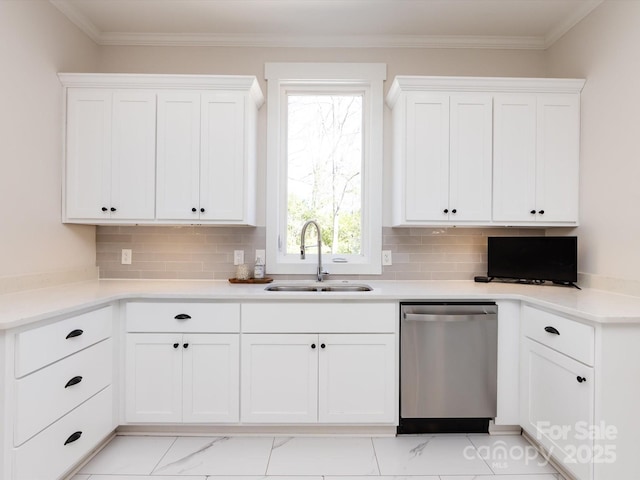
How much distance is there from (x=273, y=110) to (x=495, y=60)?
1743mm

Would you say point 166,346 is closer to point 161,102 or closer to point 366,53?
point 161,102

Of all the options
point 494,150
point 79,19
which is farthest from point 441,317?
point 79,19

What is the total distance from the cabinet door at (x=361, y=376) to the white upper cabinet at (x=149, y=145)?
1.25 m

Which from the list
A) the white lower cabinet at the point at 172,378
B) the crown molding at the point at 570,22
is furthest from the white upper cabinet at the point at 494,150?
the white lower cabinet at the point at 172,378

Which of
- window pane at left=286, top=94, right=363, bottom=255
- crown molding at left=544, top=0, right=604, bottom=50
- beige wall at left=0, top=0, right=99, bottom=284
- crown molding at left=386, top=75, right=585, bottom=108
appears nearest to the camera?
beige wall at left=0, top=0, right=99, bottom=284

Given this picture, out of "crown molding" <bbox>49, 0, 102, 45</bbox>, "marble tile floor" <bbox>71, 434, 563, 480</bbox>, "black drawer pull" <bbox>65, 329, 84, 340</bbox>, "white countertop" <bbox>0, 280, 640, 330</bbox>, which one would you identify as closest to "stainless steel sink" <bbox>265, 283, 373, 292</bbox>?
"white countertop" <bbox>0, 280, 640, 330</bbox>

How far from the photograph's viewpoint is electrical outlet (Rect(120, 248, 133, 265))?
292 cm

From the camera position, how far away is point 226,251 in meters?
2.94

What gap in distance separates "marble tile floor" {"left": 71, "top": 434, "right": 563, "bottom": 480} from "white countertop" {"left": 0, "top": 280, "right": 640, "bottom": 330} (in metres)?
0.85

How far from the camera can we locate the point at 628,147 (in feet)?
7.40

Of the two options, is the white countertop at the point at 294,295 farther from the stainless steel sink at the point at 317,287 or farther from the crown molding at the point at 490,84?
the crown molding at the point at 490,84

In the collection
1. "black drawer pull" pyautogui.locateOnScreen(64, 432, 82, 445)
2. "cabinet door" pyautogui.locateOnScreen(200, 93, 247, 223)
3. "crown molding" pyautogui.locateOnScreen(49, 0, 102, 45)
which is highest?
"crown molding" pyautogui.locateOnScreen(49, 0, 102, 45)

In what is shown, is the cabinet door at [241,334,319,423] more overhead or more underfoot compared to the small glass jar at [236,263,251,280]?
more underfoot

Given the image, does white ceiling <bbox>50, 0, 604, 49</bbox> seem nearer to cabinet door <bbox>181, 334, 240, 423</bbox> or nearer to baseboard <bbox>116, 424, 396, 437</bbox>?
cabinet door <bbox>181, 334, 240, 423</bbox>
